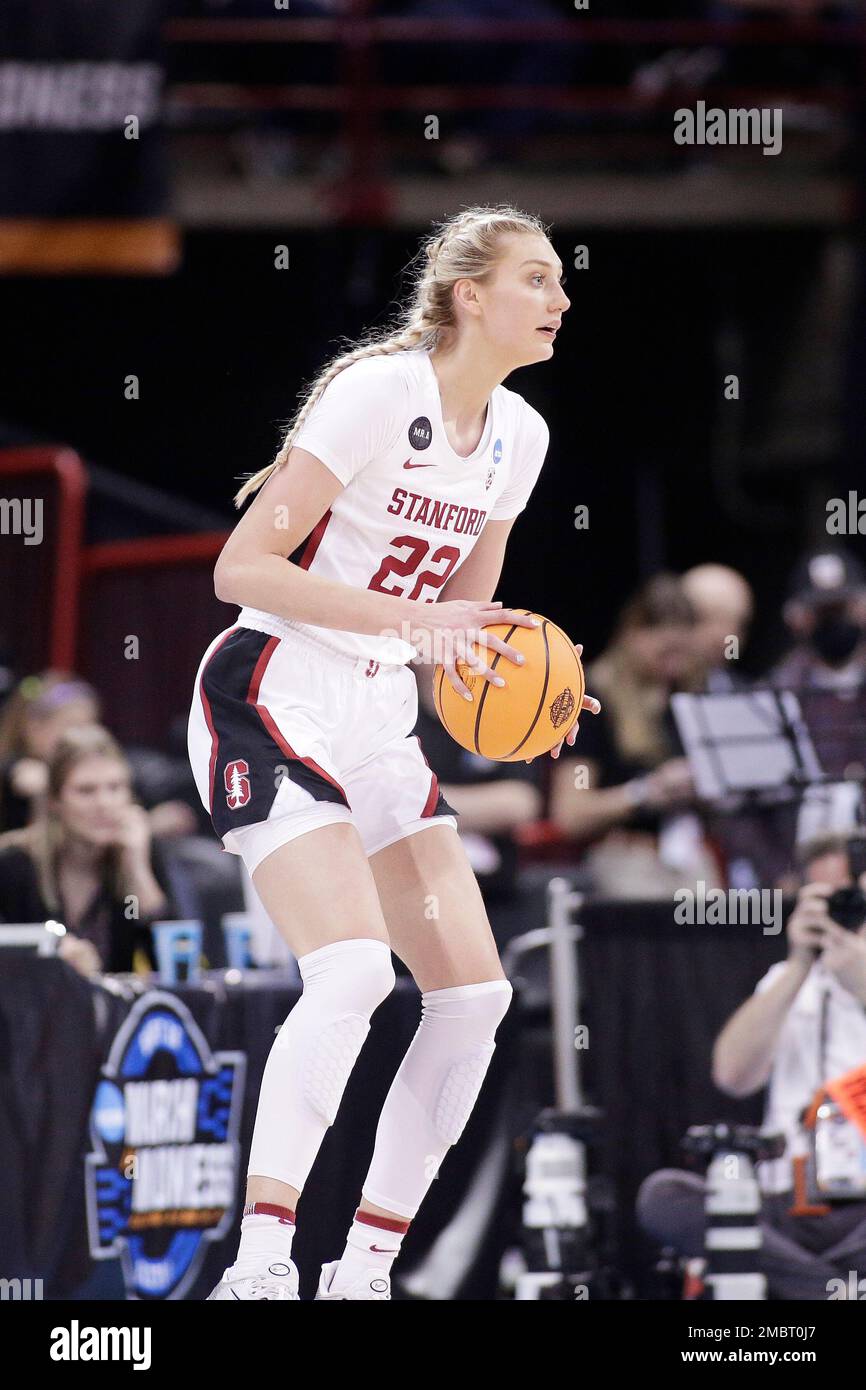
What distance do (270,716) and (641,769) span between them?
379cm

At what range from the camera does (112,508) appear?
29.8ft

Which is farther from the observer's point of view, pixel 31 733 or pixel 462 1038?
pixel 31 733

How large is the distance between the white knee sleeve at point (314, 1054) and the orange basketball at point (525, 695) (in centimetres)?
49

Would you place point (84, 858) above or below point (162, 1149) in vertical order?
above

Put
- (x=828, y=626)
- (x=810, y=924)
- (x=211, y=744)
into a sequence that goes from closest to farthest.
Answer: (x=211, y=744)
(x=810, y=924)
(x=828, y=626)

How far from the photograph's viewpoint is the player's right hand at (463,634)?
381 centimetres

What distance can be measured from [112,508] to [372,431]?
5.33 meters

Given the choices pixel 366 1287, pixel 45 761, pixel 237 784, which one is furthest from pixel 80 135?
pixel 366 1287

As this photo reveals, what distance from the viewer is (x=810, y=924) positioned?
557 centimetres

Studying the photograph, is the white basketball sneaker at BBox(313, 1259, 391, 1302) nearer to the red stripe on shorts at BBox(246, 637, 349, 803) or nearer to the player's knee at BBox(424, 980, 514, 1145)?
the player's knee at BBox(424, 980, 514, 1145)

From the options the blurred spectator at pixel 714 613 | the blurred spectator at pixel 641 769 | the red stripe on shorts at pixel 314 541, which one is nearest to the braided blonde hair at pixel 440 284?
the red stripe on shorts at pixel 314 541

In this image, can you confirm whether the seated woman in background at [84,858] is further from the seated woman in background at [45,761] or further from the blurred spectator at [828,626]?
the blurred spectator at [828,626]

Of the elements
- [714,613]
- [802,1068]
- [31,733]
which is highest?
[714,613]

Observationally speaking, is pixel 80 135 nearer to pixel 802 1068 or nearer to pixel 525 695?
pixel 802 1068
